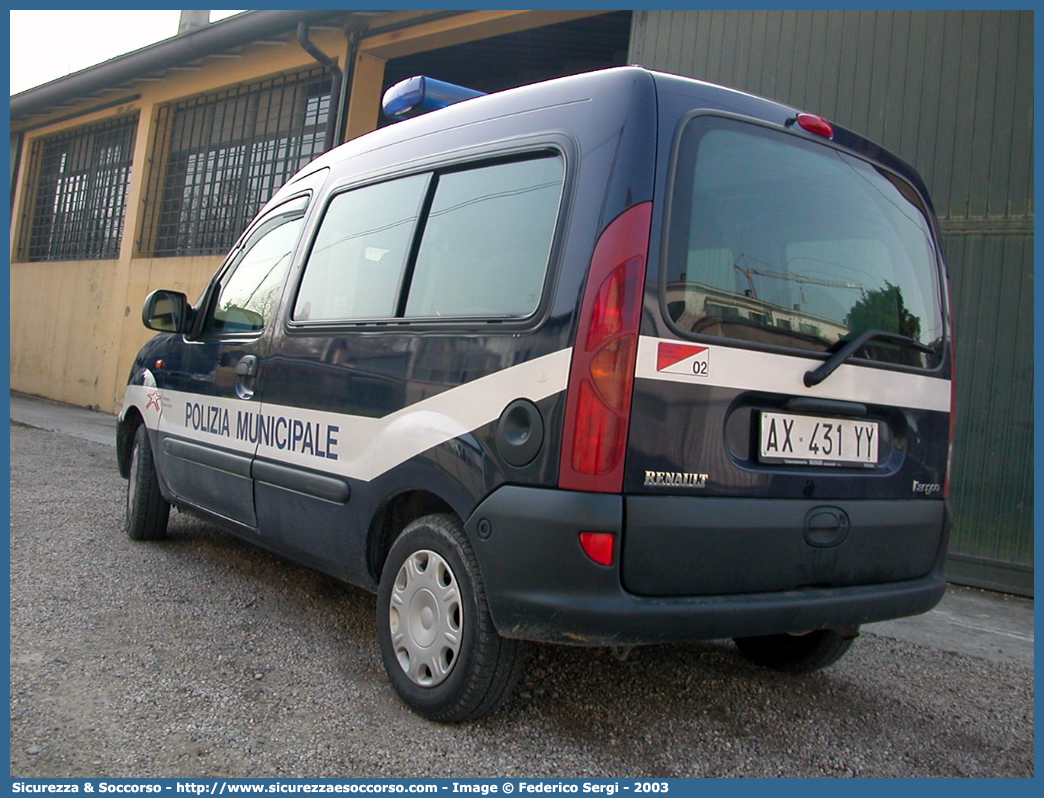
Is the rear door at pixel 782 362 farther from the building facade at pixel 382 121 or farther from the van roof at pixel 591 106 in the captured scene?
the building facade at pixel 382 121

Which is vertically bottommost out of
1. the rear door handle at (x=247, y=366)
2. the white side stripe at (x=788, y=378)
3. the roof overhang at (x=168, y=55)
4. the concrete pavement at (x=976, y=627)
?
the concrete pavement at (x=976, y=627)

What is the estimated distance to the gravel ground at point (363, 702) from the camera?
253 cm

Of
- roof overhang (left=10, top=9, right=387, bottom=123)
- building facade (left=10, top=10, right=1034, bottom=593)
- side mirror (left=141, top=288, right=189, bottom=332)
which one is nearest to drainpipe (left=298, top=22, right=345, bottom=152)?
building facade (left=10, top=10, right=1034, bottom=593)

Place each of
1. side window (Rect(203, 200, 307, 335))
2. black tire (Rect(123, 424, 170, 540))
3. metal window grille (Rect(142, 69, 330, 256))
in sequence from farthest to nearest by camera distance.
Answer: metal window grille (Rect(142, 69, 330, 256)) → black tire (Rect(123, 424, 170, 540)) → side window (Rect(203, 200, 307, 335))

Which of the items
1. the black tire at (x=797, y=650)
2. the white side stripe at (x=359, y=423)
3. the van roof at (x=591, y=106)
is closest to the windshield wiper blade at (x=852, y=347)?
the van roof at (x=591, y=106)

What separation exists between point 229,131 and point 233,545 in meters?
7.73

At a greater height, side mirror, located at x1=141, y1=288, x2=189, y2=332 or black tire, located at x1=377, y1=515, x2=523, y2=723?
side mirror, located at x1=141, y1=288, x2=189, y2=332

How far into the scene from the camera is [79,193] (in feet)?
45.7

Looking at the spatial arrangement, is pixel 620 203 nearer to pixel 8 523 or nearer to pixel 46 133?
pixel 8 523

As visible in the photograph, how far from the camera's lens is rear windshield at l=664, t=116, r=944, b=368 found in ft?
8.23

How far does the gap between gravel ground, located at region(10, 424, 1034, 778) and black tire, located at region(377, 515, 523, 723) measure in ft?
0.36

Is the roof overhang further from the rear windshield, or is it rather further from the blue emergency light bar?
the rear windshield

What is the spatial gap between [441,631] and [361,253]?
→ 1414 millimetres

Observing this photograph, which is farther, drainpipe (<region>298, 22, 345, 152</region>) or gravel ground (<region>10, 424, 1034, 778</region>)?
drainpipe (<region>298, 22, 345, 152</region>)
